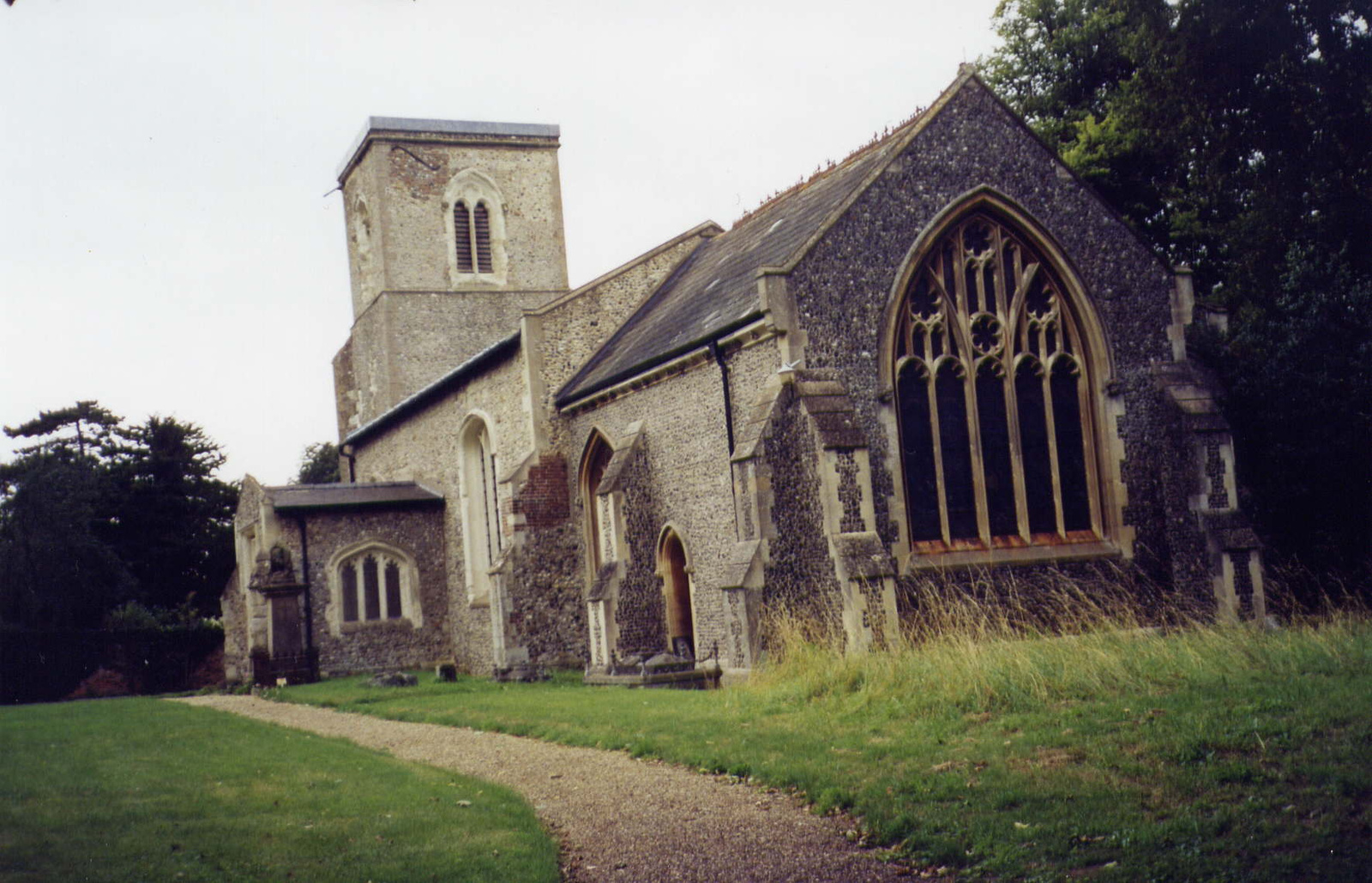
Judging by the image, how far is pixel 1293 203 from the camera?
19203mm

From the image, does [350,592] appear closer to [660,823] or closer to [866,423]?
[866,423]

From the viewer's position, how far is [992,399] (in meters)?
17.1

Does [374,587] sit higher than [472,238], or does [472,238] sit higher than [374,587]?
[472,238]

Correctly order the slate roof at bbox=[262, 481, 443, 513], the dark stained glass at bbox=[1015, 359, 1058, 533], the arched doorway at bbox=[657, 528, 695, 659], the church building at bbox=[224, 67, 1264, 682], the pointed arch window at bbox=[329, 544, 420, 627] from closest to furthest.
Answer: the church building at bbox=[224, 67, 1264, 682]
the dark stained glass at bbox=[1015, 359, 1058, 533]
the arched doorway at bbox=[657, 528, 695, 659]
the slate roof at bbox=[262, 481, 443, 513]
the pointed arch window at bbox=[329, 544, 420, 627]

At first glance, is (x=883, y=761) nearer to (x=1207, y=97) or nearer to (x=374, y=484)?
(x=1207, y=97)

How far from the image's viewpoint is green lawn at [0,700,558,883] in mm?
6547

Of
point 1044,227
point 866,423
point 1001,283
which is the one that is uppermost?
point 1044,227

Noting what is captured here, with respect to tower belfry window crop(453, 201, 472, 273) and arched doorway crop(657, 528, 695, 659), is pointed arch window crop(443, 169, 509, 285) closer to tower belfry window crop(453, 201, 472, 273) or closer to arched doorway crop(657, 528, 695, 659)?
tower belfry window crop(453, 201, 472, 273)

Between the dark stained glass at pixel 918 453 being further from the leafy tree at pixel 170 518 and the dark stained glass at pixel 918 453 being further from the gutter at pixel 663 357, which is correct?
the leafy tree at pixel 170 518

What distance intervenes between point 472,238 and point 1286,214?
23117 mm

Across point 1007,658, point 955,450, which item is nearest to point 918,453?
point 955,450

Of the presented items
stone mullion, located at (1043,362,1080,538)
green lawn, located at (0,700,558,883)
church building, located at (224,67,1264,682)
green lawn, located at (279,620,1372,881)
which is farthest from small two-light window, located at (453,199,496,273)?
green lawn, located at (0,700,558,883)

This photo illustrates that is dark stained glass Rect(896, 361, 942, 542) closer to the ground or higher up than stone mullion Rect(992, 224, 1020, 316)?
closer to the ground

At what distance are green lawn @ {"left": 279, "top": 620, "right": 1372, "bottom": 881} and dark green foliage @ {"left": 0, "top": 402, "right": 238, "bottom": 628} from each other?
24344 millimetres
